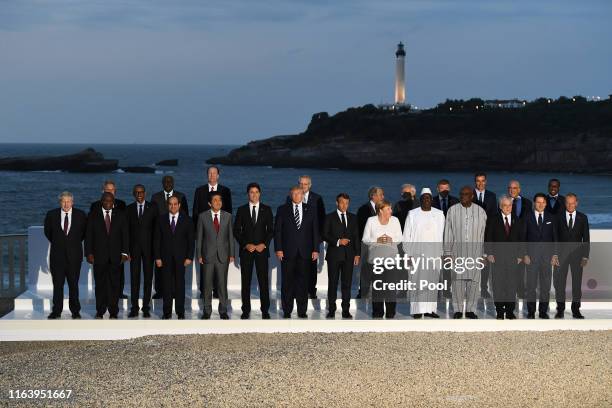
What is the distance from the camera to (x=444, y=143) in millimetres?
121812

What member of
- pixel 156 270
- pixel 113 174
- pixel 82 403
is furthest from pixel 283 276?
pixel 113 174

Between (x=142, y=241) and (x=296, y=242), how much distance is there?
1.65m

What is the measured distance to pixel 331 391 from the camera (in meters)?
8.09

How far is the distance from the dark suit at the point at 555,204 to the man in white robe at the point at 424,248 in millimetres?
1257

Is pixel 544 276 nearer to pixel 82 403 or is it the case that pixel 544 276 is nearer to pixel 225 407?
pixel 225 407

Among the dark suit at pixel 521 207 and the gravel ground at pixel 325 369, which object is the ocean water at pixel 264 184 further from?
the gravel ground at pixel 325 369

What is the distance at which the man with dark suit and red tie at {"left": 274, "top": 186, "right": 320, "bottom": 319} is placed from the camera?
34.7ft

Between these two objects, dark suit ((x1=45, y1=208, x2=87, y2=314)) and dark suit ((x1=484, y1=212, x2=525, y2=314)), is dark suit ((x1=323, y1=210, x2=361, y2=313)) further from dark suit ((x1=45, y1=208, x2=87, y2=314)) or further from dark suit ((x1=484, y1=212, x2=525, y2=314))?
dark suit ((x1=45, y1=208, x2=87, y2=314))

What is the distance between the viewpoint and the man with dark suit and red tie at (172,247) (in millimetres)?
10438

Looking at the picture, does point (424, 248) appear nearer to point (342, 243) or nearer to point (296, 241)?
point (342, 243)

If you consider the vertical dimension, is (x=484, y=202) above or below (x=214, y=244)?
above

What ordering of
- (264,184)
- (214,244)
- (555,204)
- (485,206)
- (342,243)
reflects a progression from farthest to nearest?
(264,184)
(485,206)
(555,204)
(342,243)
(214,244)

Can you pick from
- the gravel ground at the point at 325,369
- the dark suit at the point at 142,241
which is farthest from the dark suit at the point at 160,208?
the gravel ground at the point at 325,369

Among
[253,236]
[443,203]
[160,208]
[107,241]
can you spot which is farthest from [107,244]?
[443,203]
